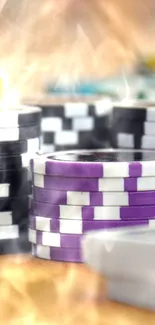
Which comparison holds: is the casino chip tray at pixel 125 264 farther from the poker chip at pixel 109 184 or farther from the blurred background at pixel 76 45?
the blurred background at pixel 76 45

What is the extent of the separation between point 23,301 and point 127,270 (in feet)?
0.38

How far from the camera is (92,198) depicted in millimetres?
1000

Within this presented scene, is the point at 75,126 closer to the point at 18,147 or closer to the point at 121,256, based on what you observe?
the point at 18,147

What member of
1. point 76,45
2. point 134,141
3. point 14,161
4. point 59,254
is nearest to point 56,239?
point 59,254

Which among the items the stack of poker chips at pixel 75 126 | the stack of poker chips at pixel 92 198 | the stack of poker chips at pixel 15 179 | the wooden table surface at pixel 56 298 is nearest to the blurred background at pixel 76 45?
the stack of poker chips at pixel 75 126

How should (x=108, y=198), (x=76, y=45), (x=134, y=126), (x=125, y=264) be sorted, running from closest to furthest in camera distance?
(x=125, y=264)
(x=108, y=198)
(x=134, y=126)
(x=76, y=45)

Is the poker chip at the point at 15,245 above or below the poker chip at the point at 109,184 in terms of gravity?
below

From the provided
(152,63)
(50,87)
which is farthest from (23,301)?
(152,63)

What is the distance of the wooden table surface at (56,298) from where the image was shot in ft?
2.57

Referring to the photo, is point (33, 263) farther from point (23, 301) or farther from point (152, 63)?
point (152, 63)

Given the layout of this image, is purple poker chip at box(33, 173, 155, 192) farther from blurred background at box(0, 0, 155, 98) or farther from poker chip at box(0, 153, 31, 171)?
blurred background at box(0, 0, 155, 98)

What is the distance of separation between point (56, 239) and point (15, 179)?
0.10 meters

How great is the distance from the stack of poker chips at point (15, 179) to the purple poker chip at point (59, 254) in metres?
0.04

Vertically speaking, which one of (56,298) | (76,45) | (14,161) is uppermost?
(76,45)
